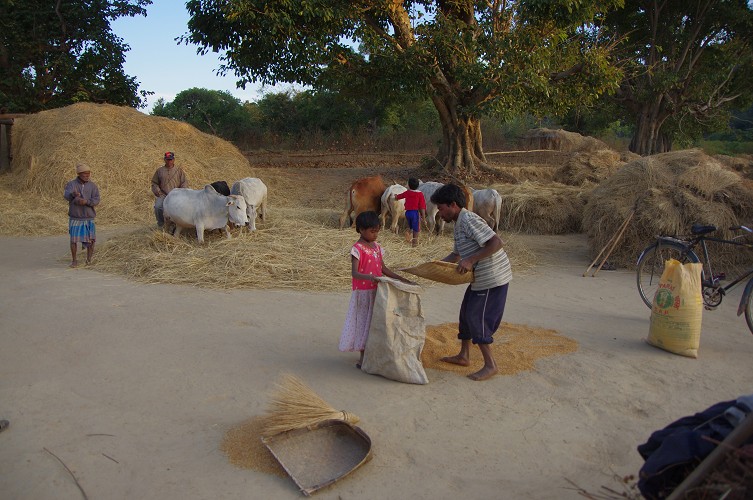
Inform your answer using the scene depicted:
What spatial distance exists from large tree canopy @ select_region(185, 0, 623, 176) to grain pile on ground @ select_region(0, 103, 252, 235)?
297 cm

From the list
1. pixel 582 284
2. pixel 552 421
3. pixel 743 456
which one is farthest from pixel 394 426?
pixel 582 284

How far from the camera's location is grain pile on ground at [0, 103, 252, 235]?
13.0 m

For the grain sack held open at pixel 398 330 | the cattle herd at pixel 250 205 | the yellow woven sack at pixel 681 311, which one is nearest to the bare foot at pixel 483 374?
the grain sack held open at pixel 398 330

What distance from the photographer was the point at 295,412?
3.38m

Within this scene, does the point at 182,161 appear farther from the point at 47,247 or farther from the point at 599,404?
the point at 599,404

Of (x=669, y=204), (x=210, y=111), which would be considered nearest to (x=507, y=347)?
(x=669, y=204)

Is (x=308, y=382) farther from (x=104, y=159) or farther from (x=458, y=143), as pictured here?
(x=458, y=143)

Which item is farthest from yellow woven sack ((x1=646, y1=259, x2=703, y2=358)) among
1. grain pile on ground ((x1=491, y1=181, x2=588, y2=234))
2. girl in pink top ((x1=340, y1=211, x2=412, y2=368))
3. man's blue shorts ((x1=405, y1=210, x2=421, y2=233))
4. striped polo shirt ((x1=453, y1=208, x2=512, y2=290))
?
grain pile on ground ((x1=491, y1=181, x2=588, y2=234))

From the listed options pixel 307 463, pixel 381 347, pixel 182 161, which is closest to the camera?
pixel 307 463

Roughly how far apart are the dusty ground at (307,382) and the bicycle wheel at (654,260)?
22 centimetres

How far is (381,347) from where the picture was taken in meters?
4.21

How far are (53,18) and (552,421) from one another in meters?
19.6

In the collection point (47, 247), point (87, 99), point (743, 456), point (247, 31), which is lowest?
point (47, 247)

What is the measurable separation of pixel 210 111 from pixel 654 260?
26.5 m
